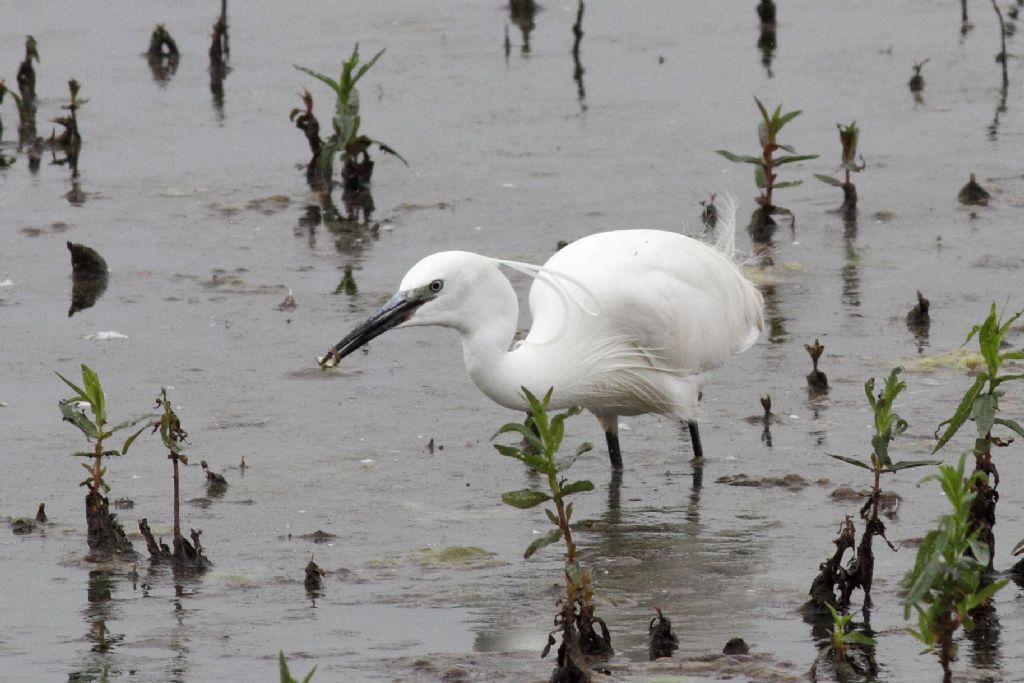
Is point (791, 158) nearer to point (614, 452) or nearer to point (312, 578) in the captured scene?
point (614, 452)

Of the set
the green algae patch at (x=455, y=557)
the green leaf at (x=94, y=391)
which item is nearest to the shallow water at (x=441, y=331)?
the green algae patch at (x=455, y=557)

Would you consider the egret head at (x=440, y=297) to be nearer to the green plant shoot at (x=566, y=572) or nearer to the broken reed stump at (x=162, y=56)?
the green plant shoot at (x=566, y=572)

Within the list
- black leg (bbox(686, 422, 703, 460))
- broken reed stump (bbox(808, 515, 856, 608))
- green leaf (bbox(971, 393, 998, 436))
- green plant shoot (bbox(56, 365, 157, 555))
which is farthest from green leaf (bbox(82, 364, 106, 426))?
green leaf (bbox(971, 393, 998, 436))

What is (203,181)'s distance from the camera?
1167 cm

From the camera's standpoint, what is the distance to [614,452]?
24.0ft

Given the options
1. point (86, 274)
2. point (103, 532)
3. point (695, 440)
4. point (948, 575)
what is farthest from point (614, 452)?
point (86, 274)

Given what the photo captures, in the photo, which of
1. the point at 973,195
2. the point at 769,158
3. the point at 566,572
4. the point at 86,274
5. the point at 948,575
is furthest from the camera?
the point at 973,195

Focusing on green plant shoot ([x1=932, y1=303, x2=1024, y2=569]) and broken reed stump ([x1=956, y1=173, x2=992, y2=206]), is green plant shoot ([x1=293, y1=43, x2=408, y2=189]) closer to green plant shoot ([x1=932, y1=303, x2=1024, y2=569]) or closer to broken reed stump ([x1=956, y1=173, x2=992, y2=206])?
broken reed stump ([x1=956, y1=173, x2=992, y2=206])

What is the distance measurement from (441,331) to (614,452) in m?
1.96

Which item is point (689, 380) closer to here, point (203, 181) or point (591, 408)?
point (591, 408)

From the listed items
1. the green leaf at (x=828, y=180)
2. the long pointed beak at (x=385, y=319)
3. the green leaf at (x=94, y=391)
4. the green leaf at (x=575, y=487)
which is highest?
the green leaf at (x=828, y=180)

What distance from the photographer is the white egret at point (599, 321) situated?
21.4ft

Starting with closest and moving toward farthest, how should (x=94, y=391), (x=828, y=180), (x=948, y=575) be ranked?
(x=948, y=575)
(x=94, y=391)
(x=828, y=180)

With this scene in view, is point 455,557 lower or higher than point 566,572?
lower
